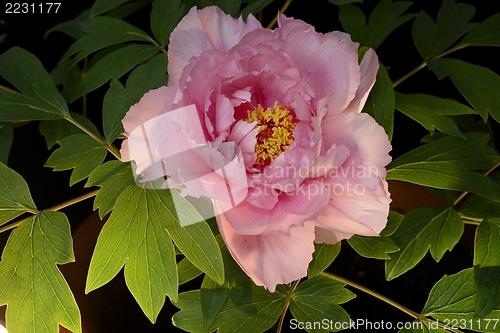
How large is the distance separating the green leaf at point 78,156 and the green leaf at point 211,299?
0.17 meters

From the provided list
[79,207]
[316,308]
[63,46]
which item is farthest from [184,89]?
[63,46]

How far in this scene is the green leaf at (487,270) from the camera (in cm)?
53

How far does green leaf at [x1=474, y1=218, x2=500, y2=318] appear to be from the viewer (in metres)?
0.53

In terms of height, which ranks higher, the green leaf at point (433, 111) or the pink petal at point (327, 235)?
the green leaf at point (433, 111)

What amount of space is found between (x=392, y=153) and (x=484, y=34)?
33cm

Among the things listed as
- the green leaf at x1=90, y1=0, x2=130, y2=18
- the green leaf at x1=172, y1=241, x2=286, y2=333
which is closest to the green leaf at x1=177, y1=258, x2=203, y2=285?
the green leaf at x1=172, y1=241, x2=286, y2=333

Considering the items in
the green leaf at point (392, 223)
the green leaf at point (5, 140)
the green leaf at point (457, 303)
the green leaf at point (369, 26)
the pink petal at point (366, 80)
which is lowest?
the green leaf at point (457, 303)

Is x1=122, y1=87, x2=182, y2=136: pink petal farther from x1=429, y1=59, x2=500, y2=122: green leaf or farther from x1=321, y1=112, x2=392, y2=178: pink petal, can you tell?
x1=429, y1=59, x2=500, y2=122: green leaf

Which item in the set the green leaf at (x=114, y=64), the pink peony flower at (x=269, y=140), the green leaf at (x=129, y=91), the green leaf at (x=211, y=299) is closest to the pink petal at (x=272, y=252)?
the pink peony flower at (x=269, y=140)

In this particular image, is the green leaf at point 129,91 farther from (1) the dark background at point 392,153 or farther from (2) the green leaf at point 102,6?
(1) the dark background at point 392,153

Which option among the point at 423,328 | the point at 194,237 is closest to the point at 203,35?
the point at 194,237

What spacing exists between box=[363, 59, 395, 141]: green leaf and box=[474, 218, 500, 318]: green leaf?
16 cm

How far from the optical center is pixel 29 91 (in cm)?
60

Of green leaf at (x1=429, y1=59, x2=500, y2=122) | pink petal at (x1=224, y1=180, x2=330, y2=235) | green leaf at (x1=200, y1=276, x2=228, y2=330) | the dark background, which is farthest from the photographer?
the dark background
